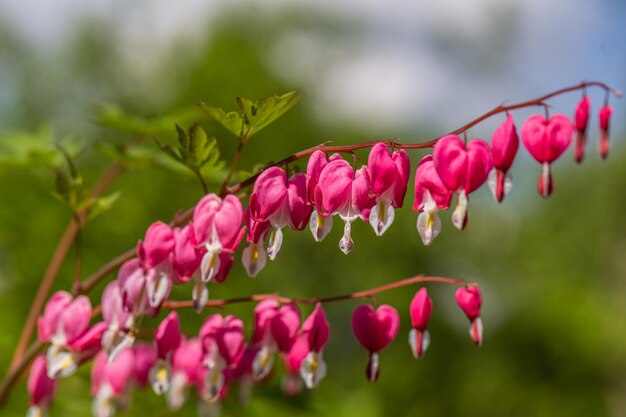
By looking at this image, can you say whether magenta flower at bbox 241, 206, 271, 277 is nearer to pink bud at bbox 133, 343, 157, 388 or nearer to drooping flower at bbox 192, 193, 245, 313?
drooping flower at bbox 192, 193, 245, 313

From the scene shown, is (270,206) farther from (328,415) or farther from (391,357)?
(391,357)

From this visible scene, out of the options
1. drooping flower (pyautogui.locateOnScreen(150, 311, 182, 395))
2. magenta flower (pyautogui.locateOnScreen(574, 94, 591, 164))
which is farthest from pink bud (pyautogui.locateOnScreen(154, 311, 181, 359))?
magenta flower (pyautogui.locateOnScreen(574, 94, 591, 164))

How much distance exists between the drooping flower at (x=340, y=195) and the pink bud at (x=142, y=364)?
2.40 ft

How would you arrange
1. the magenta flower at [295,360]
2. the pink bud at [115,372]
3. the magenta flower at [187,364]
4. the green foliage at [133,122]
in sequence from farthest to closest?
the green foliage at [133,122], the pink bud at [115,372], the magenta flower at [187,364], the magenta flower at [295,360]

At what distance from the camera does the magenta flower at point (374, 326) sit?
133 centimetres

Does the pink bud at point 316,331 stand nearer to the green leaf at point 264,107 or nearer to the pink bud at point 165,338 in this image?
the pink bud at point 165,338

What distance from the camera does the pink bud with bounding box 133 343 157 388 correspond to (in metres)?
1.67

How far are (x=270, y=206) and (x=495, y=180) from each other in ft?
1.19

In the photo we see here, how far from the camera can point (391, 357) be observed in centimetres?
1413

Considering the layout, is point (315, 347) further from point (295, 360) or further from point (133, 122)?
point (133, 122)

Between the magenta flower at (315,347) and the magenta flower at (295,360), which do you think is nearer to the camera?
the magenta flower at (315,347)

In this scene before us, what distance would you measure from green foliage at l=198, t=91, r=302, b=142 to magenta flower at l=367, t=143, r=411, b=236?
168 mm

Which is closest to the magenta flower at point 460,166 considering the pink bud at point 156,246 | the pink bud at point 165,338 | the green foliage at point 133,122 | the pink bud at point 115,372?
the pink bud at point 156,246

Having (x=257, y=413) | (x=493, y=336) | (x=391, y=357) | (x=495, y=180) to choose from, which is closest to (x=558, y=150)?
(x=495, y=180)
